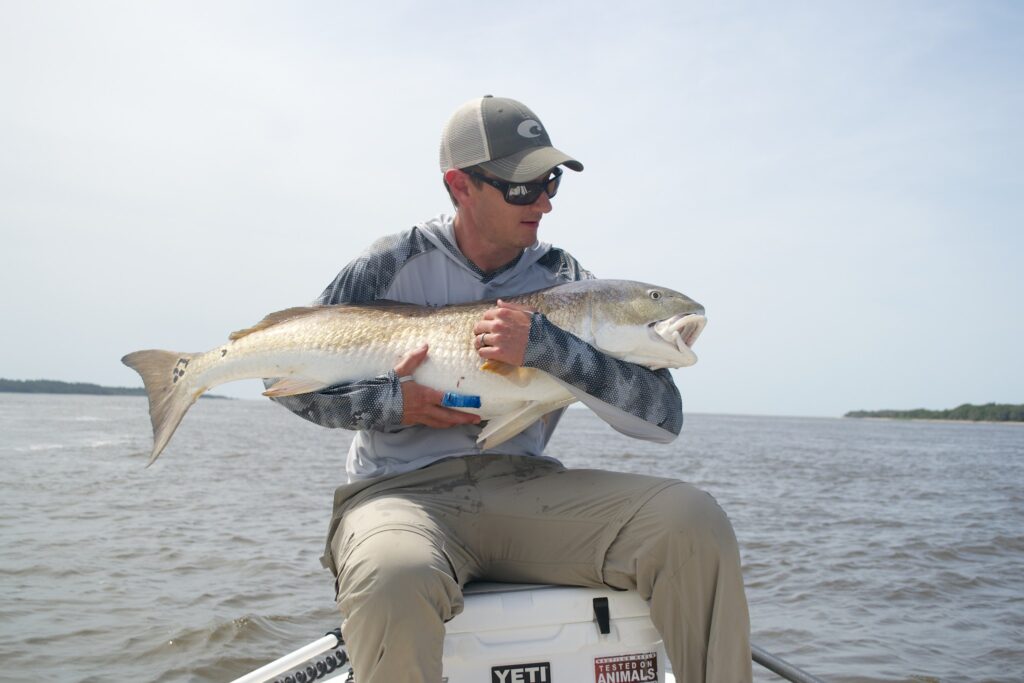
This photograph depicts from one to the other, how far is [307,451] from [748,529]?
14.9 meters

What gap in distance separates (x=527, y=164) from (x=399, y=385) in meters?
1.03

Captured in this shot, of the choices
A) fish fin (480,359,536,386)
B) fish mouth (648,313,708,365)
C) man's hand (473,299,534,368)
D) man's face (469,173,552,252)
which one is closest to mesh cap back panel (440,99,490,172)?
man's face (469,173,552,252)

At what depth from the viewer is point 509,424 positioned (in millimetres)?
3178

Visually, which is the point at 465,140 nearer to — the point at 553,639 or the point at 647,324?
the point at 647,324

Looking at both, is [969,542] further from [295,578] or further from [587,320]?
[587,320]

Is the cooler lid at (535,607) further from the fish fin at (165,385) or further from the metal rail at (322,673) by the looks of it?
the fish fin at (165,385)

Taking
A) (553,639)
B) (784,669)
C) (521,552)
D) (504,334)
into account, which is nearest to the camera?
(553,639)

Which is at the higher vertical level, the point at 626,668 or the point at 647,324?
the point at 647,324

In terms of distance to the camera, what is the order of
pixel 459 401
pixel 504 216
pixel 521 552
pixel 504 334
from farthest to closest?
pixel 504 216 < pixel 459 401 < pixel 521 552 < pixel 504 334

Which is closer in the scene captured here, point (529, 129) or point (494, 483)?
point (494, 483)

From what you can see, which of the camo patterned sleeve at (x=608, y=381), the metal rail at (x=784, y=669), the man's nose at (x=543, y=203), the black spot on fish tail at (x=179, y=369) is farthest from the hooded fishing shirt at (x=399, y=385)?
the metal rail at (x=784, y=669)

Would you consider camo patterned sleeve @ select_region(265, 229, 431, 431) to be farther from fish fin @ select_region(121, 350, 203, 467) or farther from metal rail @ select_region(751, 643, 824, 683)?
metal rail @ select_region(751, 643, 824, 683)

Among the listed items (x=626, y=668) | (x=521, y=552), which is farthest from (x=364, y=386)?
(x=626, y=668)

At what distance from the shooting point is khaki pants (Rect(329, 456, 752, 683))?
2.42 meters
